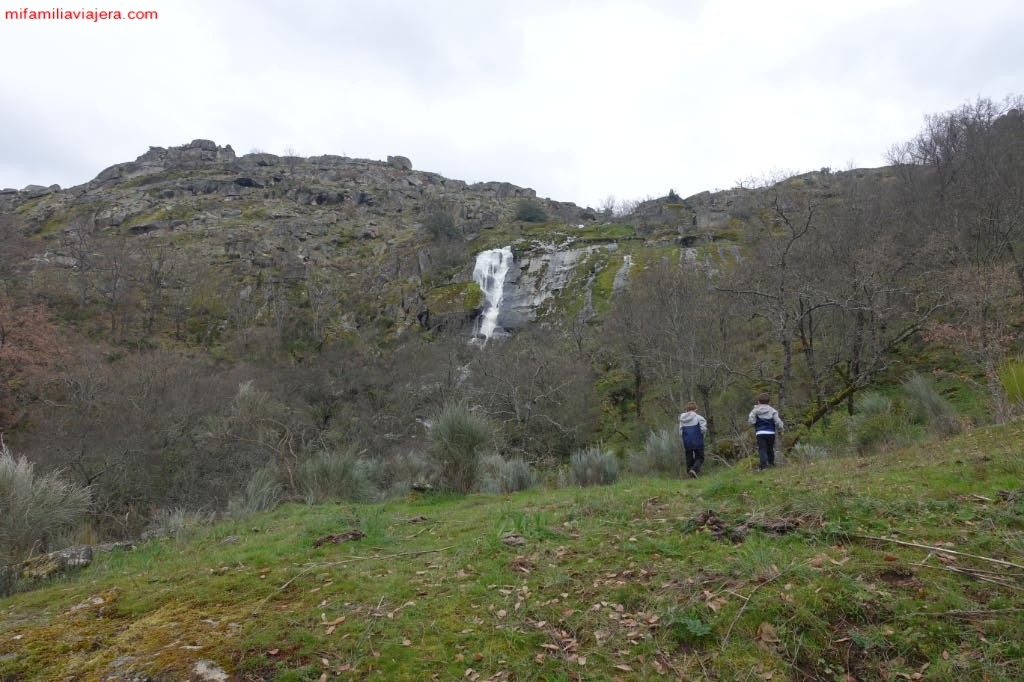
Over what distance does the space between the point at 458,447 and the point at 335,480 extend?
3219 millimetres

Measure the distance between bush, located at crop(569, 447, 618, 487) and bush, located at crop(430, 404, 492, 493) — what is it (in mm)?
2265

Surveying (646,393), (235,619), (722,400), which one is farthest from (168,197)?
(235,619)

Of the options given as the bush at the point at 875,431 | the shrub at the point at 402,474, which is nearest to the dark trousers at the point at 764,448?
the bush at the point at 875,431

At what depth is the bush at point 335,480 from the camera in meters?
12.2

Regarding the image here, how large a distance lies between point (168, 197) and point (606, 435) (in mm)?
85526

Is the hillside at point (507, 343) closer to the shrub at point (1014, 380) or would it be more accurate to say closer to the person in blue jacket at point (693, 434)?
the shrub at point (1014, 380)

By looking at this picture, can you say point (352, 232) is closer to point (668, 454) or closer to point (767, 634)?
point (668, 454)

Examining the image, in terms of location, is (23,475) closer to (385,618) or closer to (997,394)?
(385,618)

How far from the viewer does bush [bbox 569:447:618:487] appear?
11.6 metres

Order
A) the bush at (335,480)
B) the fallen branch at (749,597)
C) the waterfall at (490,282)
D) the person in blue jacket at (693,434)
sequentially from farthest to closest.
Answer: the waterfall at (490,282), the bush at (335,480), the person in blue jacket at (693,434), the fallen branch at (749,597)

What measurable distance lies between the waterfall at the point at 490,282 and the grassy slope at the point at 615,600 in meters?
32.7

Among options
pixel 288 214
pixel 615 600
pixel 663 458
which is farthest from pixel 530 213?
pixel 615 600

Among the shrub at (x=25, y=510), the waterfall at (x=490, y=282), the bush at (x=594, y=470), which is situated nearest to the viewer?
the shrub at (x=25, y=510)

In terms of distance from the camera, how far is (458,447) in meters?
11.7
